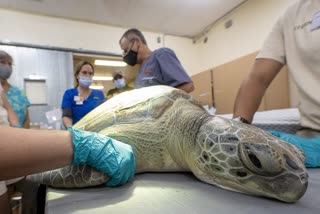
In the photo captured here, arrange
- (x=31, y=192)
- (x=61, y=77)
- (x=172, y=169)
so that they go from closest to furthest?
(x=172, y=169)
(x=31, y=192)
(x=61, y=77)

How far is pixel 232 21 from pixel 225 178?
3140 millimetres

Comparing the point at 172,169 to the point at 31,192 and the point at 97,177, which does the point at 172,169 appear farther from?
the point at 31,192

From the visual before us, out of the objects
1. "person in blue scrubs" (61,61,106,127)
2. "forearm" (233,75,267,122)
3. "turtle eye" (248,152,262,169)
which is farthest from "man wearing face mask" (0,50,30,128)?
"turtle eye" (248,152,262,169)

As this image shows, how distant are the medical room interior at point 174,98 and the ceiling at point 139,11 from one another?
0.05 ft

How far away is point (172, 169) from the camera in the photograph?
1.96ft

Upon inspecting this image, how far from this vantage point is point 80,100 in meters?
1.70

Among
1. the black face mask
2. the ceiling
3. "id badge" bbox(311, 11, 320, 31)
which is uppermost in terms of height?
the ceiling

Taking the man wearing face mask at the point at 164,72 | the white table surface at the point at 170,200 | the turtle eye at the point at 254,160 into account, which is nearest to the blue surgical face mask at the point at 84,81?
the man wearing face mask at the point at 164,72

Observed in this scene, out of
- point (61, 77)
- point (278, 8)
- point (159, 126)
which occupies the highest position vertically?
point (278, 8)

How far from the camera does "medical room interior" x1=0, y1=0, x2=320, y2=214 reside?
37cm

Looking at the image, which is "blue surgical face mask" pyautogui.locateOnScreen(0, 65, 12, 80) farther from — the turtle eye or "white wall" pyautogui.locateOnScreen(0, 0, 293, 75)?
the turtle eye

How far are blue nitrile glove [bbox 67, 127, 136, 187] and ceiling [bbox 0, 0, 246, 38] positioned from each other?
2579mm

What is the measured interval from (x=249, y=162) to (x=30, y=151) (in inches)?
15.3

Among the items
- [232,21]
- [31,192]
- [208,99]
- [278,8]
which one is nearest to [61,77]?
[208,99]
